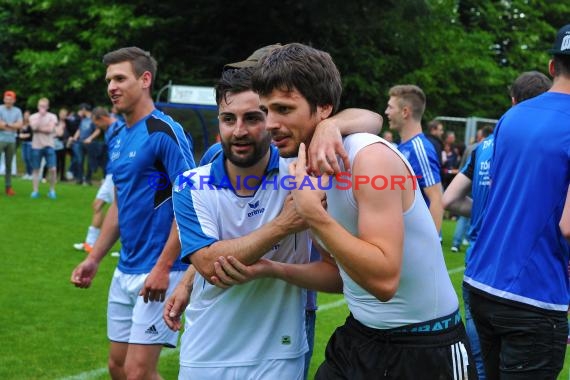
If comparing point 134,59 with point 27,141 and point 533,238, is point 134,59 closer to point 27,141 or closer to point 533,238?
point 533,238

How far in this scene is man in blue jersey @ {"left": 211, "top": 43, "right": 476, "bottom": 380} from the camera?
8.16 ft

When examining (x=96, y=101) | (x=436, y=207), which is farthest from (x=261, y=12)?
(x=436, y=207)

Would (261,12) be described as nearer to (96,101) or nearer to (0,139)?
(96,101)

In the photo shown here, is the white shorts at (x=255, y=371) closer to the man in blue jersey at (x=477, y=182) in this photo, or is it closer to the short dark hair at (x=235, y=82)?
the short dark hair at (x=235, y=82)

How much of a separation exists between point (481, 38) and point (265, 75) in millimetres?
32154

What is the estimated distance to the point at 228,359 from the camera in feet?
11.0

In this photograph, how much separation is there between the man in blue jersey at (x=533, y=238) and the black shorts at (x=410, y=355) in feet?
2.10

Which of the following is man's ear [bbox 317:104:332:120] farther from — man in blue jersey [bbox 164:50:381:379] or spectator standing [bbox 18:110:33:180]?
spectator standing [bbox 18:110:33:180]

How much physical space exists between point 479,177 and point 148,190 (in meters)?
2.09

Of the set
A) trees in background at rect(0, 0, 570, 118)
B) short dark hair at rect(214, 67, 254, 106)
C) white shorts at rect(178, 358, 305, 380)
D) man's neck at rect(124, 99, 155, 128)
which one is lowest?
white shorts at rect(178, 358, 305, 380)

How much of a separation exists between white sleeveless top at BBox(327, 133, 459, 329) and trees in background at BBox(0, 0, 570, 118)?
83.0 ft

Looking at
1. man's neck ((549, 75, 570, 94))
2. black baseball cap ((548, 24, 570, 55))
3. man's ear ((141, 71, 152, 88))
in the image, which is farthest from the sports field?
black baseball cap ((548, 24, 570, 55))

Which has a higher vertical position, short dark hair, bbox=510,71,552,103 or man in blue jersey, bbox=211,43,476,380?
short dark hair, bbox=510,71,552,103

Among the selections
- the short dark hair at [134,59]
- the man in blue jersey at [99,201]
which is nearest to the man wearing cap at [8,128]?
the man in blue jersey at [99,201]
